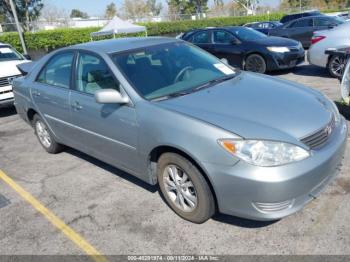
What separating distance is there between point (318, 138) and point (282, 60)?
6779mm

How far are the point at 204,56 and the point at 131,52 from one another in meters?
0.97

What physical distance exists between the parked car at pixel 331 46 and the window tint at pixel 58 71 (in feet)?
20.3

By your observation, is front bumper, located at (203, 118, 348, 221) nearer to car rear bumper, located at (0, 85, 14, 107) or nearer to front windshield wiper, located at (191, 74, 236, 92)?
front windshield wiper, located at (191, 74, 236, 92)

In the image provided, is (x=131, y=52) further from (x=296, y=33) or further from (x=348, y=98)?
(x=296, y=33)

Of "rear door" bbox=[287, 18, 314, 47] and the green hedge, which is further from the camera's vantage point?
the green hedge

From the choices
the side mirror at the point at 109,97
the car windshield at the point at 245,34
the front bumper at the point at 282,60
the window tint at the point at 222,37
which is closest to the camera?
the side mirror at the point at 109,97

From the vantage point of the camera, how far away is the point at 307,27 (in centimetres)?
1453

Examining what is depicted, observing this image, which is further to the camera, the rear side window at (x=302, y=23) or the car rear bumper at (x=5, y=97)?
the rear side window at (x=302, y=23)

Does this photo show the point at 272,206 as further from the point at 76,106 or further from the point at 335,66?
the point at 335,66

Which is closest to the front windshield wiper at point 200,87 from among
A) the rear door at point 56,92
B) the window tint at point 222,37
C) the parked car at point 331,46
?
the rear door at point 56,92

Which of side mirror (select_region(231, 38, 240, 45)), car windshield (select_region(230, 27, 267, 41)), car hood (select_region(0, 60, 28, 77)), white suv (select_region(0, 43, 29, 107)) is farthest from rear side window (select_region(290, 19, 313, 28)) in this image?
car hood (select_region(0, 60, 28, 77))

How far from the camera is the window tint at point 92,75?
3.64 metres

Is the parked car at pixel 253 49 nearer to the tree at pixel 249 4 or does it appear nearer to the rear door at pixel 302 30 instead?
the rear door at pixel 302 30

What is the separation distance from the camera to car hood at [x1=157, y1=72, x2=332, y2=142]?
274cm
